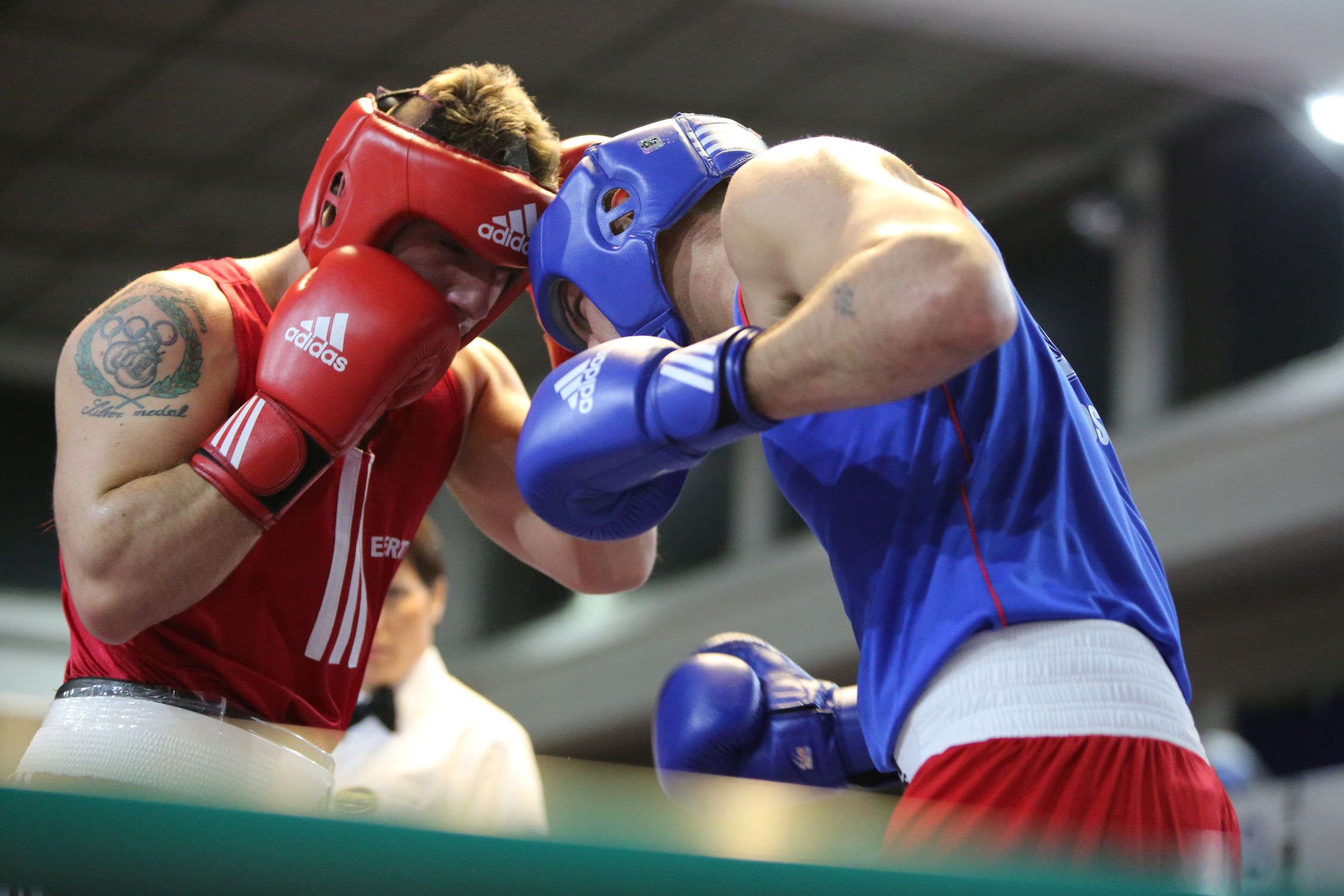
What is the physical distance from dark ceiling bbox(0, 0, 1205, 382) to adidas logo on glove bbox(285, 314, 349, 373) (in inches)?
194

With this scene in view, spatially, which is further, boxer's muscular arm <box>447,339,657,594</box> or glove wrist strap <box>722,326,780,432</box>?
boxer's muscular arm <box>447,339,657,594</box>

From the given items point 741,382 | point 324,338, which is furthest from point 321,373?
point 741,382

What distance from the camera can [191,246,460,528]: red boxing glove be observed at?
1.82 m

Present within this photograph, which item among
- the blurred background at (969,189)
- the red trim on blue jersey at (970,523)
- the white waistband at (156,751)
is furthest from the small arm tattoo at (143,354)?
the blurred background at (969,189)

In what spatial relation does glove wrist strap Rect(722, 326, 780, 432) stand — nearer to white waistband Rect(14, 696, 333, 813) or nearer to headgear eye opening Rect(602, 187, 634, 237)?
headgear eye opening Rect(602, 187, 634, 237)

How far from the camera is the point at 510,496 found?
8.16 feet

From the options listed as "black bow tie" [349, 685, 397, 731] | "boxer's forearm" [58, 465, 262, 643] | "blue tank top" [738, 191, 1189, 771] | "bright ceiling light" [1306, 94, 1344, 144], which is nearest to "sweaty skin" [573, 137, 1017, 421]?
"blue tank top" [738, 191, 1189, 771]

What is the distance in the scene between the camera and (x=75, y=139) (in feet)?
24.8

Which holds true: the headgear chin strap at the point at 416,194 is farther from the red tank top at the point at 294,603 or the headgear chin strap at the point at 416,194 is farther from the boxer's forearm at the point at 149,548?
the boxer's forearm at the point at 149,548

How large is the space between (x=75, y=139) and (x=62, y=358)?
6.29m

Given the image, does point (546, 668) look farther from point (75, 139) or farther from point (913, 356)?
point (913, 356)

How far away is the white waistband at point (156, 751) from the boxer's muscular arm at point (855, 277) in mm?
948

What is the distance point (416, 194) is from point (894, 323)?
3.14ft

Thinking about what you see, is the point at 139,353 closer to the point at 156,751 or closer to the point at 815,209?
the point at 156,751
